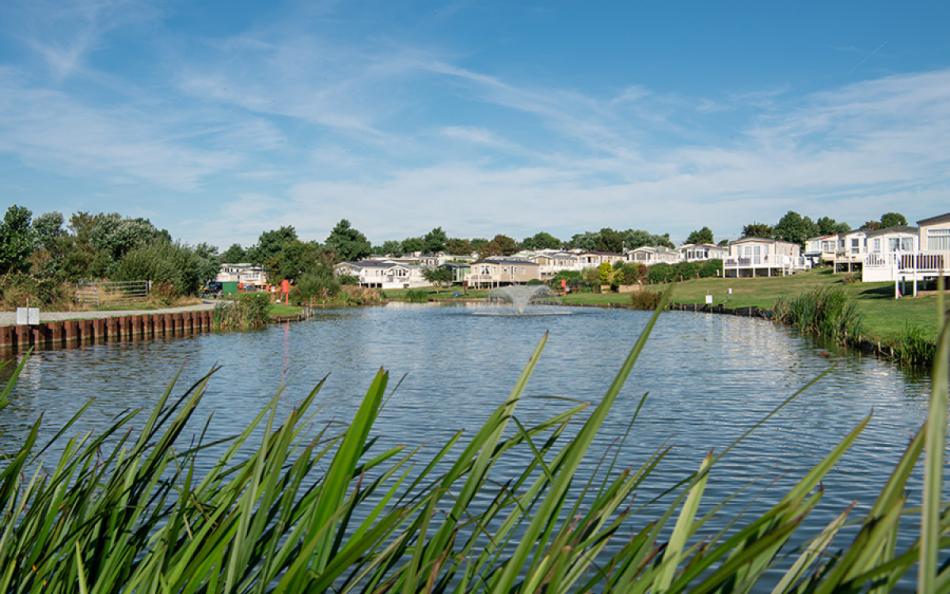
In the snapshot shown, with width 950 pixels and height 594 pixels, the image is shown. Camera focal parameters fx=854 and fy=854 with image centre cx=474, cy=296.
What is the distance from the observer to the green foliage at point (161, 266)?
51.8 meters

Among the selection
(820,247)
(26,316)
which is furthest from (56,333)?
(820,247)


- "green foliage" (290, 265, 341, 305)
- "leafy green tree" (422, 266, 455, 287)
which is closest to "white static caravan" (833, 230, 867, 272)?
"green foliage" (290, 265, 341, 305)

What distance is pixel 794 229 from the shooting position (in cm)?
14150

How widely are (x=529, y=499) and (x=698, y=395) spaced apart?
17373 mm

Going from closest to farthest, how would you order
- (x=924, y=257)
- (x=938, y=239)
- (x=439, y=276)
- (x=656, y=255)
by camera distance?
1. (x=924, y=257)
2. (x=938, y=239)
3. (x=656, y=255)
4. (x=439, y=276)

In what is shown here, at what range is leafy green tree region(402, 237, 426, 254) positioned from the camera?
7141 inches

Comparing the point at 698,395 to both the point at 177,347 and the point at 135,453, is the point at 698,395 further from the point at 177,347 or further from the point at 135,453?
the point at 177,347

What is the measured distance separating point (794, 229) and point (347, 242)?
79.2m

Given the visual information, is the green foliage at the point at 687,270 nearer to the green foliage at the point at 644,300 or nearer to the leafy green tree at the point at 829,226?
the green foliage at the point at 644,300

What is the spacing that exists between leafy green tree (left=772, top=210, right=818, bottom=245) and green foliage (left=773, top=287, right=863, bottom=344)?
4134 inches

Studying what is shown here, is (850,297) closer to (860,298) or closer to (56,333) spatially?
(860,298)

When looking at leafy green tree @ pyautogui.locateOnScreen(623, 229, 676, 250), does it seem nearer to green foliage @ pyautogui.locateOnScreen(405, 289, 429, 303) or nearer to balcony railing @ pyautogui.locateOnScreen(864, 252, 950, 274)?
green foliage @ pyautogui.locateOnScreen(405, 289, 429, 303)

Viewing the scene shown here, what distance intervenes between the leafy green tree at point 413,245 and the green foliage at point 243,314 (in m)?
133

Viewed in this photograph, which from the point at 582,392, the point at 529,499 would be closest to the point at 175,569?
the point at 529,499
